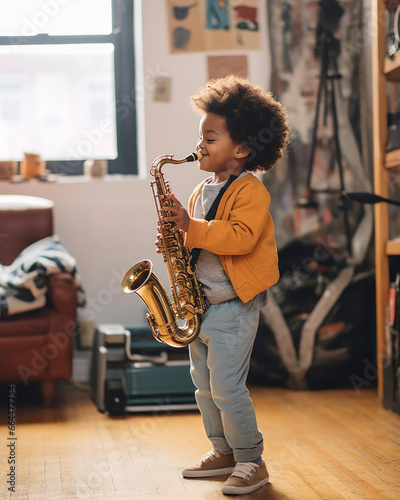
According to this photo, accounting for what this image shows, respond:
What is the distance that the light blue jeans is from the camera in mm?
2004

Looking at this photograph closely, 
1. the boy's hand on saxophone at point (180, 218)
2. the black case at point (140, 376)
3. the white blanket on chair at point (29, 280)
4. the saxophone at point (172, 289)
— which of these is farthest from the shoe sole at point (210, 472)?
the white blanket on chair at point (29, 280)

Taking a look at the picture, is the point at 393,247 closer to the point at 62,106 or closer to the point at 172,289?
the point at 172,289

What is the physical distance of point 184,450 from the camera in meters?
2.48

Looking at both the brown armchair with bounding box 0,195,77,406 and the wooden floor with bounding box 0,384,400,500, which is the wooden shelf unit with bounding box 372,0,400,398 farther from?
the brown armchair with bounding box 0,195,77,406

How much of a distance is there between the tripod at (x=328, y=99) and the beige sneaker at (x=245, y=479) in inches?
67.6

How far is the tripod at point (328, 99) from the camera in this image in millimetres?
3562

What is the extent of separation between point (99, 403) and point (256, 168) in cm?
145

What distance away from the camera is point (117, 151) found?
3.95 meters

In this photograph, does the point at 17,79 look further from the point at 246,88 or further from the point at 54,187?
the point at 246,88

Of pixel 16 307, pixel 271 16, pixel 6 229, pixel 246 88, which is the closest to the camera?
pixel 246 88

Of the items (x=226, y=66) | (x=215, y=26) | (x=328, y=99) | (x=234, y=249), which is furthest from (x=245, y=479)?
(x=215, y=26)

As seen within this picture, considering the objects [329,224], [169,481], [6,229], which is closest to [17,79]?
[6,229]

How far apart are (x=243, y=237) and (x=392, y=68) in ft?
4.73

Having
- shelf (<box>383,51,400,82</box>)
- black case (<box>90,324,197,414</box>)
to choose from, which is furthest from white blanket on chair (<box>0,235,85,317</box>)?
shelf (<box>383,51,400,82</box>)
